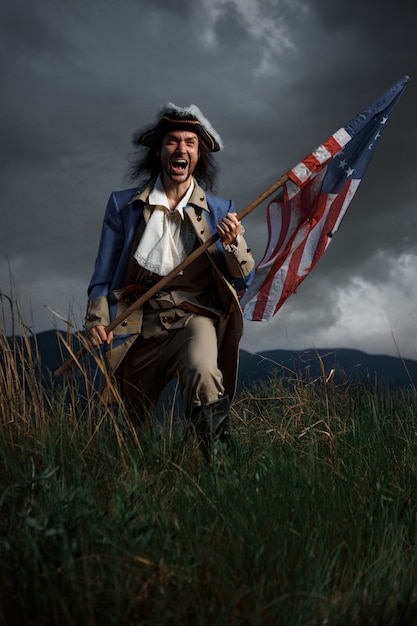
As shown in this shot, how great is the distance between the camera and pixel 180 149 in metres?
4.46

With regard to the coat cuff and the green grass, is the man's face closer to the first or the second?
the coat cuff

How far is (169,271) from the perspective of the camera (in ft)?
14.4

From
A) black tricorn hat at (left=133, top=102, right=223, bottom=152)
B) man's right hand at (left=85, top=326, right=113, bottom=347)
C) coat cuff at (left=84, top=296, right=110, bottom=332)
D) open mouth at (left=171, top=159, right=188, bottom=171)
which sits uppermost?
black tricorn hat at (left=133, top=102, right=223, bottom=152)

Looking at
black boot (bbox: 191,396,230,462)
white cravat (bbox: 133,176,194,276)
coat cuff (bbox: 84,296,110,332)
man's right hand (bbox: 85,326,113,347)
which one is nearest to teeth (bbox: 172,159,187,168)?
white cravat (bbox: 133,176,194,276)

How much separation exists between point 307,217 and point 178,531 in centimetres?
309

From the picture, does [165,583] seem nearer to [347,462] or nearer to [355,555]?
[355,555]

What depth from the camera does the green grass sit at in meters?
2.25

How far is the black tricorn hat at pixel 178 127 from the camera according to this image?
452cm

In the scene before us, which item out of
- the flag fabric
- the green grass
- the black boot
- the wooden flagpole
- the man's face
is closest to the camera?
the green grass

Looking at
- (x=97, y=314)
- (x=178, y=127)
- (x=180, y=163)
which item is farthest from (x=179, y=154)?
(x=97, y=314)

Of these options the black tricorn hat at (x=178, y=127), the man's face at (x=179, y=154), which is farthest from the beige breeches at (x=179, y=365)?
the black tricorn hat at (x=178, y=127)

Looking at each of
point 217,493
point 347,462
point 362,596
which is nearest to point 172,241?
point 347,462

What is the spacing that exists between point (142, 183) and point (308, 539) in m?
3.01

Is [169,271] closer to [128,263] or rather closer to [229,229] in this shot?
[128,263]
